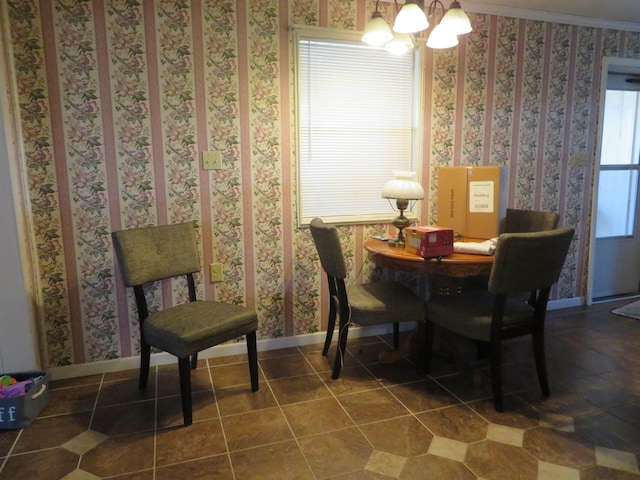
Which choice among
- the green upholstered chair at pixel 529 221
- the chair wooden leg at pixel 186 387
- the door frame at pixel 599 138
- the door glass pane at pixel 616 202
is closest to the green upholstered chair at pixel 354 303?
the chair wooden leg at pixel 186 387

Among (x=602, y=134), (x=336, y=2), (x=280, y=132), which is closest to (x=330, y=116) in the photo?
(x=280, y=132)

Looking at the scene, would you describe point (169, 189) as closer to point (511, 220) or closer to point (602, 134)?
point (511, 220)

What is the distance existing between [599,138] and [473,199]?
5.28ft

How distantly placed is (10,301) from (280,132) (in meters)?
1.71

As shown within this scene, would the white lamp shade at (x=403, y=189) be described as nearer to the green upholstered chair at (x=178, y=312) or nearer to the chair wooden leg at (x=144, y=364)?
the green upholstered chair at (x=178, y=312)

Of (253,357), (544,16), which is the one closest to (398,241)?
(253,357)

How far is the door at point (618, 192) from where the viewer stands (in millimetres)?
3680

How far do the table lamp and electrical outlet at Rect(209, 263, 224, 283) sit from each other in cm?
105

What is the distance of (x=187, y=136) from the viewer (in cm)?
257

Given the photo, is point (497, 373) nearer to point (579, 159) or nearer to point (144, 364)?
point (144, 364)

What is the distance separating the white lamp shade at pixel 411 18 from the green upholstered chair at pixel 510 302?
99cm

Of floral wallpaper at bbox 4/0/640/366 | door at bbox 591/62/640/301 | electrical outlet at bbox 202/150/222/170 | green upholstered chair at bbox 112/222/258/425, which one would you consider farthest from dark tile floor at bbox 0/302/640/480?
door at bbox 591/62/640/301

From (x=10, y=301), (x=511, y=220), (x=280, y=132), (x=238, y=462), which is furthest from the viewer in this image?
(x=511, y=220)

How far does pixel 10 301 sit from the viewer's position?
2230 mm
